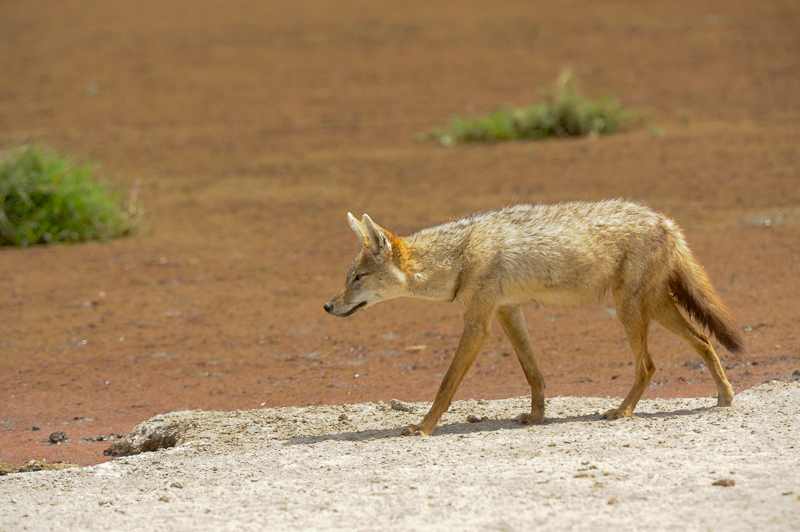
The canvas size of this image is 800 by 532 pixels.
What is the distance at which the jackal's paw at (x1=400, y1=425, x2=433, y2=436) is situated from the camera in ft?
19.6

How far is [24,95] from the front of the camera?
22.8 metres

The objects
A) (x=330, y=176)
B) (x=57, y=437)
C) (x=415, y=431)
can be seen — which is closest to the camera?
(x=415, y=431)

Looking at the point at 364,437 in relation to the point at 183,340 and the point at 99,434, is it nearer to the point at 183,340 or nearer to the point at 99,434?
the point at 99,434

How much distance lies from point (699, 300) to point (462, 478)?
2.30 meters

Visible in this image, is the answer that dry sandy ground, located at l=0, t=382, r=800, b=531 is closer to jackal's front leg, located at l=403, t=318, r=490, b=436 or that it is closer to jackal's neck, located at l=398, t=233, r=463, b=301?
jackal's front leg, located at l=403, t=318, r=490, b=436

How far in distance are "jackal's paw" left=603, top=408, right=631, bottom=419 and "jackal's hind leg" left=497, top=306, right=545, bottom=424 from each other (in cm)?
44

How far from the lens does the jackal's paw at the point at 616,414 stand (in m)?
6.06

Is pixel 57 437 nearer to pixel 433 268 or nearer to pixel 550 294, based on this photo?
pixel 433 268

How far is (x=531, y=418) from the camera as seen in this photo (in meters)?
6.24

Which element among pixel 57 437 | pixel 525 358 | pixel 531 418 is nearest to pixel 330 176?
pixel 57 437

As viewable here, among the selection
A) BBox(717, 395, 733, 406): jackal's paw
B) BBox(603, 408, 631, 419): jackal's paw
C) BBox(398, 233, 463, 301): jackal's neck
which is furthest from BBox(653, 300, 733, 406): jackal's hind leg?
BBox(398, 233, 463, 301): jackal's neck

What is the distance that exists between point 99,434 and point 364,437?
2153mm

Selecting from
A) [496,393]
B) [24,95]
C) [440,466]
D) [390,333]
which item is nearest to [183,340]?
[390,333]

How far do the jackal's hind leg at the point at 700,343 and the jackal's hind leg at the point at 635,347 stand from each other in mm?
199
